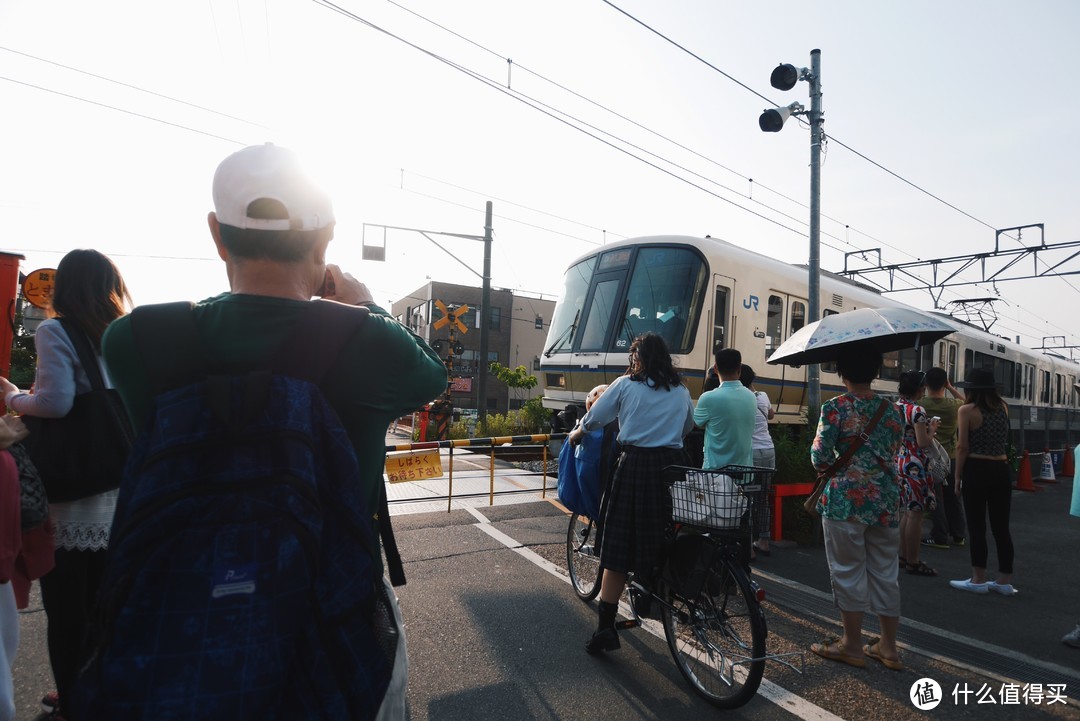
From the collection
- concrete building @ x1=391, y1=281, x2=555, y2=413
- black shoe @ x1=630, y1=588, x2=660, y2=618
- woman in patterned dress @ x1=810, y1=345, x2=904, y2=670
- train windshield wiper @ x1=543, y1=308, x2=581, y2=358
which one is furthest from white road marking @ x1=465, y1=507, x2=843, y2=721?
concrete building @ x1=391, y1=281, x2=555, y2=413

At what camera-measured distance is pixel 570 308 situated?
10.4 m

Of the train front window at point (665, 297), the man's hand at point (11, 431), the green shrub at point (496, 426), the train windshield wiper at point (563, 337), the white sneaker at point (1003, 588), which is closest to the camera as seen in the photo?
the man's hand at point (11, 431)

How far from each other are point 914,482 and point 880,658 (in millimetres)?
2449

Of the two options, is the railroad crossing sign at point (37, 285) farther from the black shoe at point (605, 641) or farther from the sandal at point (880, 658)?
the sandal at point (880, 658)

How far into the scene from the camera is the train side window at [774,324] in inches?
399

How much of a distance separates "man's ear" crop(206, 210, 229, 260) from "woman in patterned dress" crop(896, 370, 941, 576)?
5801 mm

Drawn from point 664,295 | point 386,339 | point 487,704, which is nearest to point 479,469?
point 664,295

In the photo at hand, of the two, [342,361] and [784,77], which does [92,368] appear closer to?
[342,361]

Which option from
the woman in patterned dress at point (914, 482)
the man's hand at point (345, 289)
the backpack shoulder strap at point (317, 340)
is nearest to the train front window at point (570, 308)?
the woman in patterned dress at point (914, 482)

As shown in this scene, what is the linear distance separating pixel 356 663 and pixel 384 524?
0.63 m

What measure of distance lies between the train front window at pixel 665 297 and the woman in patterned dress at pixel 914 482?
3.03m

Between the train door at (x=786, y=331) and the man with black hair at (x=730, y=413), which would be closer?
the man with black hair at (x=730, y=413)

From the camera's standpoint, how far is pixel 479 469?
38.3ft

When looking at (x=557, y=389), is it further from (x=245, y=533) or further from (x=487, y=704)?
(x=245, y=533)
